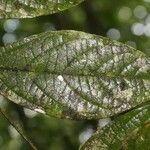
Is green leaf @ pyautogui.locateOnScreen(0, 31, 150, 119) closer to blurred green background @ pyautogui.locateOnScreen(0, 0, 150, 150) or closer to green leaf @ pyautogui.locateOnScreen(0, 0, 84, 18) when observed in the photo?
green leaf @ pyautogui.locateOnScreen(0, 0, 84, 18)

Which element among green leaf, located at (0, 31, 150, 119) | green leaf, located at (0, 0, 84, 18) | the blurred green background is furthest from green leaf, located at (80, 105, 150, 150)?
the blurred green background

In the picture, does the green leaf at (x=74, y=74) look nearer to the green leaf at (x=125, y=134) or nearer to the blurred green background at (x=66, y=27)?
the green leaf at (x=125, y=134)

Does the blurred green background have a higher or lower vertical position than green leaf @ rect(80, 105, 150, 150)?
lower

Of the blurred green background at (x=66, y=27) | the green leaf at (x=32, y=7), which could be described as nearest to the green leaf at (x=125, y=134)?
the green leaf at (x=32, y=7)

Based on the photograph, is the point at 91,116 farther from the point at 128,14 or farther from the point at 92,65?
the point at 128,14

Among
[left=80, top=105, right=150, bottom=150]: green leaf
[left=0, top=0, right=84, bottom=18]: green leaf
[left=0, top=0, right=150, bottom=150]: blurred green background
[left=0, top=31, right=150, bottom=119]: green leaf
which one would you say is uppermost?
[left=0, top=0, right=84, bottom=18]: green leaf

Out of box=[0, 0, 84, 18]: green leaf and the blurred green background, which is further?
the blurred green background
